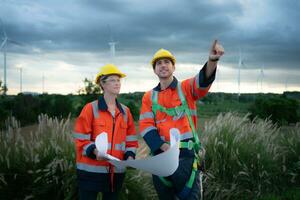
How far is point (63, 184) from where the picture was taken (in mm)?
5809

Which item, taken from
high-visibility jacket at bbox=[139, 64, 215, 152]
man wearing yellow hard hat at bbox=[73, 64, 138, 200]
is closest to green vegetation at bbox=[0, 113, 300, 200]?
man wearing yellow hard hat at bbox=[73, 64, 138, 200]

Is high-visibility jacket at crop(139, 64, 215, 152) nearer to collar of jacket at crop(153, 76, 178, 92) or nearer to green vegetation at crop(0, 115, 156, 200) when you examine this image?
collar of jacket at crop(153, 76, 178, 92)

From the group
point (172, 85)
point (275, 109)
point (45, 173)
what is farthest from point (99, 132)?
point (275, 109)

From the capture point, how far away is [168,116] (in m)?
4.09

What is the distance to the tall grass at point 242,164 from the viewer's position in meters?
6.93

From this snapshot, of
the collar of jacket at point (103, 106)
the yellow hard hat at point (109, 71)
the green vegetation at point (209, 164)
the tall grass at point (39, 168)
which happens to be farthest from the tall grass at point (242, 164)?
the yellow hard hat at point (109, 71)

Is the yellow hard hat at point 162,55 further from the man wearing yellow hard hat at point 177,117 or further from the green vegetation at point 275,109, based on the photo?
the green vegetation at point 275,109

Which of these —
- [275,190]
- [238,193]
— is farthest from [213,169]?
[275,190]

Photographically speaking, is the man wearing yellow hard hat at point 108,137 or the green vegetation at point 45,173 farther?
the green vegetation at point 45,173

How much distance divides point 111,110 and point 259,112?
42.6ft

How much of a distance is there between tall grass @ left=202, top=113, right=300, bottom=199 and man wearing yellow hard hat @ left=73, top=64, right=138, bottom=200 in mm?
2810

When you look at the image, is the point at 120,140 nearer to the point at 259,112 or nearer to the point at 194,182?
the point at 194,182

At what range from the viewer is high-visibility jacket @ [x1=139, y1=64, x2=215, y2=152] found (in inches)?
159

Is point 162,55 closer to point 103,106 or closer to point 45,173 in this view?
point 103,106
